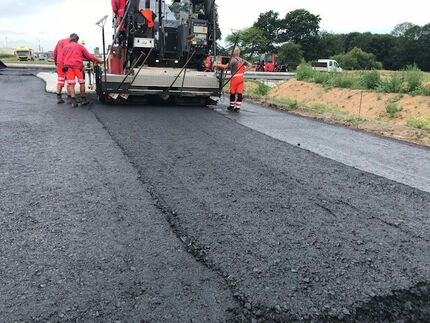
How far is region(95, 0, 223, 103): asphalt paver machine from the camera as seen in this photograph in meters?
8.26

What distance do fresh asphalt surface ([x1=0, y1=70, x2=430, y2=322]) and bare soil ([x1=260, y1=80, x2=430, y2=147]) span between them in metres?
3.42

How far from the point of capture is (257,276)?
7.05 ft

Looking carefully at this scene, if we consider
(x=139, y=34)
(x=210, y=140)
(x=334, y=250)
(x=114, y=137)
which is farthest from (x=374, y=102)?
(x=334, y=250)

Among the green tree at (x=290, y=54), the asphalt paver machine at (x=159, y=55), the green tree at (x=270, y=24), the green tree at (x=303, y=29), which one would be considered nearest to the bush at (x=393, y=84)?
the asphalt paver machine at (x=159, y=55)

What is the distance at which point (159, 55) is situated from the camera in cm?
896

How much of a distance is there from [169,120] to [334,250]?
506cm

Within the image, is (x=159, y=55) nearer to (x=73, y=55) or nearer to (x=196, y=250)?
A: (x=73, y=55)

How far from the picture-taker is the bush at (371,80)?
1450cm

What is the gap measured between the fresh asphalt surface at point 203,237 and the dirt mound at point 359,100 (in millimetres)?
8212

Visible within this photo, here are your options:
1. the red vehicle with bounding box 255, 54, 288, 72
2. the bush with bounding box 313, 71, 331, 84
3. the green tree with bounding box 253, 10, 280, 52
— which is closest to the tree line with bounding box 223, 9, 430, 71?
the green tree with bounding box 253, 10, 280, 52

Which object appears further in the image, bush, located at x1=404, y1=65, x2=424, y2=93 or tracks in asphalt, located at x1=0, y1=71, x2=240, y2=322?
bush, located at x1=404, y1=65, x2=424, y2=93

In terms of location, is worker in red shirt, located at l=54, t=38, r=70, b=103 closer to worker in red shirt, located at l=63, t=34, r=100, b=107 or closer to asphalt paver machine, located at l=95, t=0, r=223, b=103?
worker in red shirt, located at l=63, t=34, r=100, b=107

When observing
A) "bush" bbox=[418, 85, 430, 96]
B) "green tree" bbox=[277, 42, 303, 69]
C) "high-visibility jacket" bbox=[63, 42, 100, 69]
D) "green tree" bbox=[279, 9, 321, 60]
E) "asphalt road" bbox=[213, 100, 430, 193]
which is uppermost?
"green tree" bbox=[279, 9, 321, 60]

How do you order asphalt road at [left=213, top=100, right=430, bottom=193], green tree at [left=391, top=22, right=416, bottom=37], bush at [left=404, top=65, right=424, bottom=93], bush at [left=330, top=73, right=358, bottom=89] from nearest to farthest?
1. asphalt road at [left=213, top=100, right=430, bottom=193]
2. bush at [left=404, top=65, right=424, bottom=93]
3. bush at [left=330, top=73, right=358, bottom=89]
4. green tree at [left=391, top=22, right=416, bottom=37]
